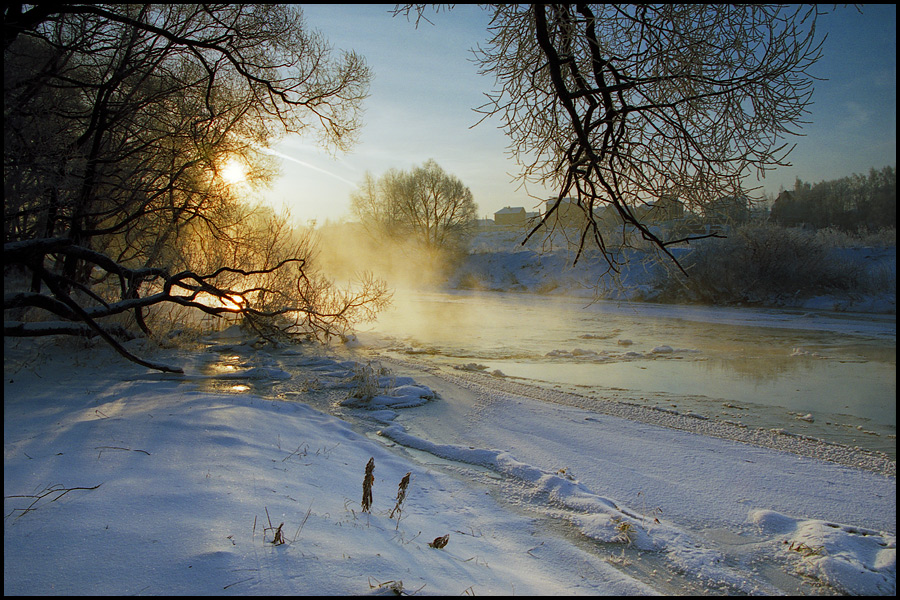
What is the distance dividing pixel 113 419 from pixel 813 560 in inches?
230

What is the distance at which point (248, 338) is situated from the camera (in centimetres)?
1254

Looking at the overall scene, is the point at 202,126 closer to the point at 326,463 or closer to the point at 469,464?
the point at 326,463

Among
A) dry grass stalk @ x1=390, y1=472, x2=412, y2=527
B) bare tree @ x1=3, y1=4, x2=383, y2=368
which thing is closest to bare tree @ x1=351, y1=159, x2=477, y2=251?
bare tree @ x1=3, y1=4, x2=383, y2=368

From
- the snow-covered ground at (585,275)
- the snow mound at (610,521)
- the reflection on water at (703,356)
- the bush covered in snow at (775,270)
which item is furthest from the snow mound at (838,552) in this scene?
the bush covered in snow at (775,270)

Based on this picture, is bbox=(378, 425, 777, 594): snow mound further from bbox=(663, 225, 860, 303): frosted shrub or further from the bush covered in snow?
the bush covered in snow

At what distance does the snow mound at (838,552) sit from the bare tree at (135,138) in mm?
5694

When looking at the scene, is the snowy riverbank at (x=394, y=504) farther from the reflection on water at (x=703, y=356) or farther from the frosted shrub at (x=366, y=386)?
the reflection on water at (x=703, y=356)

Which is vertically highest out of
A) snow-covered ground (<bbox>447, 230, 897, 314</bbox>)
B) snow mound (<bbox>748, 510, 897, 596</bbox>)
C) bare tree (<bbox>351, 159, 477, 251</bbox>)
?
bare tree (<bbox>351, 159, 477, 251</bbox>)

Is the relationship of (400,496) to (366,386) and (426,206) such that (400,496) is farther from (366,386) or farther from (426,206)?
(426,206)

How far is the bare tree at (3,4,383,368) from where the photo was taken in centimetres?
507

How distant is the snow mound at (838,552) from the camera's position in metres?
3.23

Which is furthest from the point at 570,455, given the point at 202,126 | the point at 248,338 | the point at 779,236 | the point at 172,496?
the point at 779,236

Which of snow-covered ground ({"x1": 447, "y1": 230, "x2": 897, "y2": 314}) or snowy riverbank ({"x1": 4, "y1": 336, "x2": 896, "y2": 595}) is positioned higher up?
snow-covered ground ({"x1": 447, "y1": 230, "x2": 897, "y2": 314})

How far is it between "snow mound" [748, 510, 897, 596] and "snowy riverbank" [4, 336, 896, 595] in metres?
0.02
